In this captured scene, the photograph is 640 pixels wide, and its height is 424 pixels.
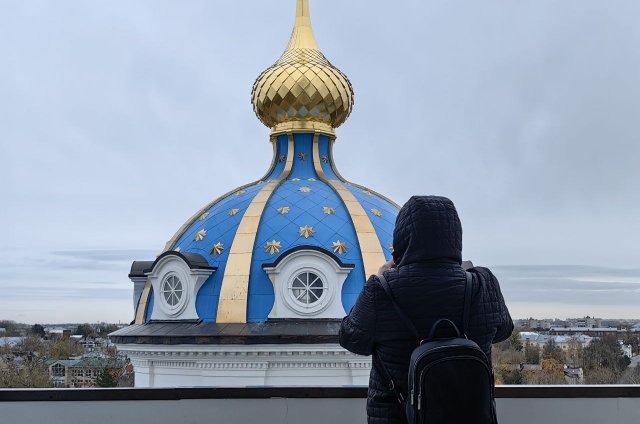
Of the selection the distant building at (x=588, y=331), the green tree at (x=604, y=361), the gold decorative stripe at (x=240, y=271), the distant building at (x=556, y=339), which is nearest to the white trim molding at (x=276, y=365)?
the gold decorative stripe at (x=240, y=271)

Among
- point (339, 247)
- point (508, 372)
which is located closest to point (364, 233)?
point (339, 247)

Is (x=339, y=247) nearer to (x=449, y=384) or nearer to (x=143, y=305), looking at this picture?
(x=143, y=305)

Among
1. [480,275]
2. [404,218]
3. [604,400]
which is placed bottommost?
→ [604,400]

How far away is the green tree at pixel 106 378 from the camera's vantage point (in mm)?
14624

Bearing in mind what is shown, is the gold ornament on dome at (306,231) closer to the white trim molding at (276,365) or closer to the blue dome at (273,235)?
the blue dome at (273,235)

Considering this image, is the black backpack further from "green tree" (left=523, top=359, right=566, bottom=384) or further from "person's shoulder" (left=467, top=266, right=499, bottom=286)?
"green tree" (left=523, top=359, right=566, bottom=384)

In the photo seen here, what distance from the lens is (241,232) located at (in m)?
13.0

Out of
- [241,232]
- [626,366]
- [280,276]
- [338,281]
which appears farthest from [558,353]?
[241,232]

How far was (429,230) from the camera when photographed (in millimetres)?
2807

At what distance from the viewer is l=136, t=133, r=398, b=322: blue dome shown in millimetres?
12203

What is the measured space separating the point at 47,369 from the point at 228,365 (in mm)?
4247

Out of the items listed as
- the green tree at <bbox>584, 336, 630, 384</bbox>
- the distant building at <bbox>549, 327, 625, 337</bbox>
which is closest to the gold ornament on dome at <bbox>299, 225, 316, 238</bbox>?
the distant building at <bbox>549, 327, 625, 337</bbox>

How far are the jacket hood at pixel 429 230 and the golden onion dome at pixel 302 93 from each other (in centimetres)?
1252

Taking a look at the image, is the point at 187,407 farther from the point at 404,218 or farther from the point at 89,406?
the point at 404,218
